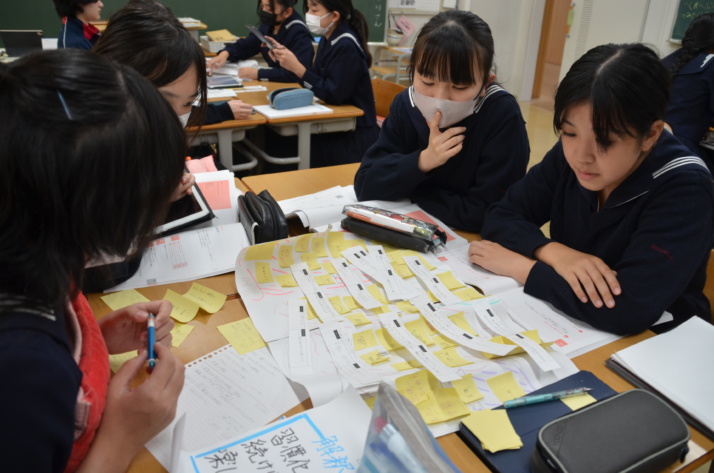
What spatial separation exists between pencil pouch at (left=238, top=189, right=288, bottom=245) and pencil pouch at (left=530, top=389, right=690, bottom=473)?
81 centimetres

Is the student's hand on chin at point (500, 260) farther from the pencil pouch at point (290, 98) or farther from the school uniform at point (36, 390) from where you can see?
the pencil pouch at point (290, 98)

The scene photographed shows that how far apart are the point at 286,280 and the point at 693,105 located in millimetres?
2855

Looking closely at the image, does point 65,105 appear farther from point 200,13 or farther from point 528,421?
point 200,13

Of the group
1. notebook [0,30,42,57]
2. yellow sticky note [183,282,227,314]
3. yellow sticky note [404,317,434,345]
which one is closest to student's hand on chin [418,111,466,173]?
yellow sticky note [404,317,434,345]

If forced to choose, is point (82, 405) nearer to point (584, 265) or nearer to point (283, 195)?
point (584, 265)

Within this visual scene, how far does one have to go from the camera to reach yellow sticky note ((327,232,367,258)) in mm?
1296

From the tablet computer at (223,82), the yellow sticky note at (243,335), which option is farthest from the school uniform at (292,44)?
the yellow sticky note at (243,335)

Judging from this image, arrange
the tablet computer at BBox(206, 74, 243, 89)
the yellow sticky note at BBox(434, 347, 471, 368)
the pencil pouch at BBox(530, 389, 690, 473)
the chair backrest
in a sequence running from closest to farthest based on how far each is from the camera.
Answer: the pencil pouch at BBox(530, 389, 690, 473)
the yellow sticky note at BBox(434, 347, 471, 368)
the chair backrest
the tablet computer at BBox(206, 74, 243, 89)

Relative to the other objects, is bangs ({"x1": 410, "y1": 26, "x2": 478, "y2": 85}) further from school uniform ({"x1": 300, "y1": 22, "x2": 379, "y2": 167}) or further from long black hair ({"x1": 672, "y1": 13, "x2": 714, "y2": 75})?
long black hair ({"x1": 672, "y1": 13, "x2": 714, "y2": 75})

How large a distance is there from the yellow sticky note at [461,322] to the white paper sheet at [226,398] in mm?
357

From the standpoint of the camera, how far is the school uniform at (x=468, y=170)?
152 centimetres

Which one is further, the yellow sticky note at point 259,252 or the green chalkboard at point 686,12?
the green chalkboard at point 686,12

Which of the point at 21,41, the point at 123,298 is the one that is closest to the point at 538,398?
the point at 123,298

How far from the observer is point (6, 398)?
0.53 meters
